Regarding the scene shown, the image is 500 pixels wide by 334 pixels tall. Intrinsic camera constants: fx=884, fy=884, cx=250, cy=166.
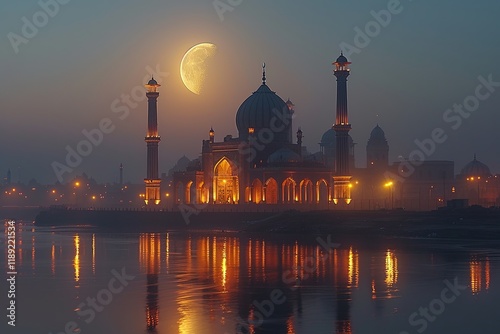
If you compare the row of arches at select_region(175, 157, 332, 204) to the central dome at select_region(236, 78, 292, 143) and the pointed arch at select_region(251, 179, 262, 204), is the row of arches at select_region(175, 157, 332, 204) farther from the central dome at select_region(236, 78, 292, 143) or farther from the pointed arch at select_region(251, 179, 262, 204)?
the central dome at select_region(236, 78, 292, 143)

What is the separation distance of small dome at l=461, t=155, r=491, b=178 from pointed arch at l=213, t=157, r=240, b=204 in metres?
52.3

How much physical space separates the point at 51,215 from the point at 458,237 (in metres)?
70.3

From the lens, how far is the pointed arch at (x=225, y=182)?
317 feet

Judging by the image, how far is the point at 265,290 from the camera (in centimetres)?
3497

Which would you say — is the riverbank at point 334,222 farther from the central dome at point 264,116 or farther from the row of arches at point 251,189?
the central dome at point 264,116

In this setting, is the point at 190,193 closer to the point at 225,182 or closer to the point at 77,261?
the point at 225,182

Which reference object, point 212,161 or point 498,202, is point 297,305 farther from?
point 498,202

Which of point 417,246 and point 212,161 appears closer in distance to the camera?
point 417,246

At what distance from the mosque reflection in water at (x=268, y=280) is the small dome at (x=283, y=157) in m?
34.2

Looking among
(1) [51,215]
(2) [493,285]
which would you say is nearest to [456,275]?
(2) [493,285]

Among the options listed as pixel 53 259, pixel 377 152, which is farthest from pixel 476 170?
pixel 53 259

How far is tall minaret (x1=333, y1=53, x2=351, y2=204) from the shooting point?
298ft

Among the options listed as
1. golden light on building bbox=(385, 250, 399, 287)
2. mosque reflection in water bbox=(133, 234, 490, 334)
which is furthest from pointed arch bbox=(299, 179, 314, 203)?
golden light on building bbox=(385, 250, 399, 287)

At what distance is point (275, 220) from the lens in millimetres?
79938
